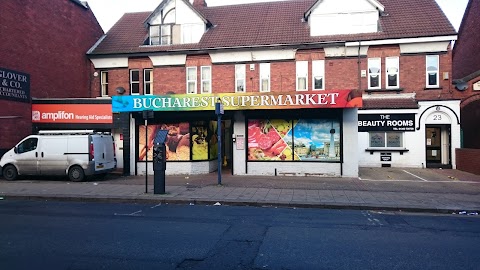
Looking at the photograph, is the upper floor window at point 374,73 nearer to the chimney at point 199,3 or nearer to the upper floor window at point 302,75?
the upper floor window at point 302,75

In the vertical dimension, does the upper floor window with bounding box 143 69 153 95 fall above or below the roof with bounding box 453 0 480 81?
below

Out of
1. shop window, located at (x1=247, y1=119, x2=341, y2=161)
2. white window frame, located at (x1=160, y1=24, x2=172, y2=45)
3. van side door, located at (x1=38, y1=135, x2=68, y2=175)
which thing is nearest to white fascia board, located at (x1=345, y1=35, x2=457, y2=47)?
shop window, located at (x1=247, y1=119, x2=341, y2=161)

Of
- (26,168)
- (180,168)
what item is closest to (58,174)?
(26,168)

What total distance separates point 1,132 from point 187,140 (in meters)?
8.33

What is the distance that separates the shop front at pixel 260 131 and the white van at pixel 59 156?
2.12m

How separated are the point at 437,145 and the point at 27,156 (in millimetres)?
20754

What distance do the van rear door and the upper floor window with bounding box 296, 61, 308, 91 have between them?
10.5 m

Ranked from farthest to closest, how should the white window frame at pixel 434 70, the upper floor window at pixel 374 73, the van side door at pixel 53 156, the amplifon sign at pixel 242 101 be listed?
the upper floor window at pixel 374 73 < the white window frame at pixel 434 70 < the van side door at pixel 53 156 < the amplifon sign at pixel 242 101

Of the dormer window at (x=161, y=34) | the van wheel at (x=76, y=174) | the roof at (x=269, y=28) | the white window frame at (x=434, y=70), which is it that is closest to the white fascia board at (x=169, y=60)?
the roof at (x=269, y=28)

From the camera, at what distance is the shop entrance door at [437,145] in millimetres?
19562

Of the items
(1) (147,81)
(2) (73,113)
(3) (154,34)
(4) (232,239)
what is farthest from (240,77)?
(4) (232,239)

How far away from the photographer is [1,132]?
1590cm

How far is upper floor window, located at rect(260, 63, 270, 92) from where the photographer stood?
2005 centimetres

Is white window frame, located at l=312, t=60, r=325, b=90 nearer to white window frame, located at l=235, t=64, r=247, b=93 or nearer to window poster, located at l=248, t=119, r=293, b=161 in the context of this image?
white window frame, located at l=235, t=64, r=247, b=93
